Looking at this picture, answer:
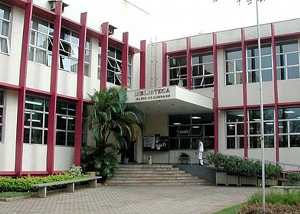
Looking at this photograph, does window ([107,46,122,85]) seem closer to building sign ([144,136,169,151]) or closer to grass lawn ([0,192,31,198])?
building sign ([144,136,169,151])

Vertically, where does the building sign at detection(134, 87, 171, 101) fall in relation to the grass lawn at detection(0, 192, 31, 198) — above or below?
above

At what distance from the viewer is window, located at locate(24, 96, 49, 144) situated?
16.2 metres

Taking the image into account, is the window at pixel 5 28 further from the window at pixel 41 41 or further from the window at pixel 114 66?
the window at pixel 114 66

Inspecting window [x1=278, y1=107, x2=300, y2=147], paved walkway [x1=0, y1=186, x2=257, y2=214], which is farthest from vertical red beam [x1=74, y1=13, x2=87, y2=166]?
window [x1=278, y1=107, x2=300, y2=147]

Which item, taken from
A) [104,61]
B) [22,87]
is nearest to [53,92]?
[22,87]

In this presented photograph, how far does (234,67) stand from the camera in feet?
70.6

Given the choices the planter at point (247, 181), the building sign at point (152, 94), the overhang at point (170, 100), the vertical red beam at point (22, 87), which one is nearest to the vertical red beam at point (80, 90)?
the overhang at point (170, 100)

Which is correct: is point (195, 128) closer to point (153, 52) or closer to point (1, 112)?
point (153, 52)

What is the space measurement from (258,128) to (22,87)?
1201 centimetres

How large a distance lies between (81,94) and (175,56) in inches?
303

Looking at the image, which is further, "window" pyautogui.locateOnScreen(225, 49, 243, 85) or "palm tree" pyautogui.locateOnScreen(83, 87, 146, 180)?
"window" pyautogui.locateOnScreen(225, 49, 243, 85)

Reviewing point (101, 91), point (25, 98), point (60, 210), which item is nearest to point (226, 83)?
point (101, 91)

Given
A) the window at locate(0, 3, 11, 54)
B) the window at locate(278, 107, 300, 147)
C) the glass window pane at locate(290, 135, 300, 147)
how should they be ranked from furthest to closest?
the window at locate(278, 107, 300, 147)
the glass window pane at locate(290, 135, 300, 147)
the window at locate(0, 3, 11, 54)

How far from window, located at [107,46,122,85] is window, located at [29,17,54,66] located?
167 inches
